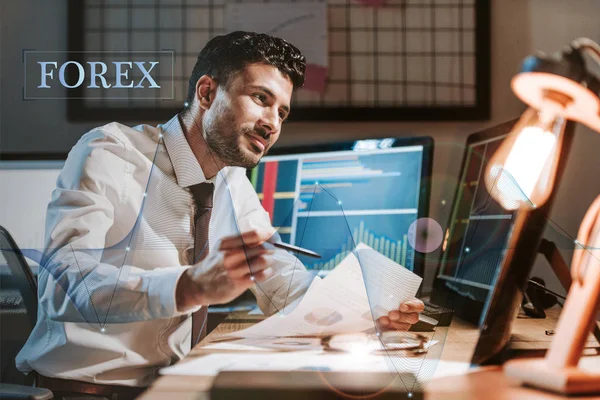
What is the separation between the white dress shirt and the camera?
3.42ft

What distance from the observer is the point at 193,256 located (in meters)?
1.04

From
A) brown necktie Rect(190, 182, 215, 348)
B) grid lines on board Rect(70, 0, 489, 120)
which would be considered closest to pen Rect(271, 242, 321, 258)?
brown necktie Rect(190, 182, 215, 348)

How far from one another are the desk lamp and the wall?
0.03 metres

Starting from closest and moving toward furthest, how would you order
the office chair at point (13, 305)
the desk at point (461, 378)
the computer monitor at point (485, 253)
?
the desk at point (461, 378)
the computer monitor at point (485, 253)
the office chair at point (13, 305)

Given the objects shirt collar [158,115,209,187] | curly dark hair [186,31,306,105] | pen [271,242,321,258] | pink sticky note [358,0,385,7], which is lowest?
pen [271,242,321,258]

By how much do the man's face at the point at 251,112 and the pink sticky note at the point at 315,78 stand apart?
33 mm

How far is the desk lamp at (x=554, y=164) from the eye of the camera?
0.91m

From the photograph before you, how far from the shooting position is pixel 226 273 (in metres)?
1.04

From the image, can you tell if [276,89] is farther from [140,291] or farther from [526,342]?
[526,342]

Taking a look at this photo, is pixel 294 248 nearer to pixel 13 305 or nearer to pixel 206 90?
pixel 206 90

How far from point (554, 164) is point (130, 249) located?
2.54ft

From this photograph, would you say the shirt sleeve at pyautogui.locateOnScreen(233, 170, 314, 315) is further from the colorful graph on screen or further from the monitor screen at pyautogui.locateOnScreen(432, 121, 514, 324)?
the monitor screen at pyautogui.locateOnScreen(432, 121, 514, 324)

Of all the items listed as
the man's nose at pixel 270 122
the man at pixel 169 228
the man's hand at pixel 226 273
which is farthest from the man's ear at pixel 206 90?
the man's hand at pixel 226 273

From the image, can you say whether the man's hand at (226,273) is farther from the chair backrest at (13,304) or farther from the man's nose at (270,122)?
the chair backrest at (13,304)
